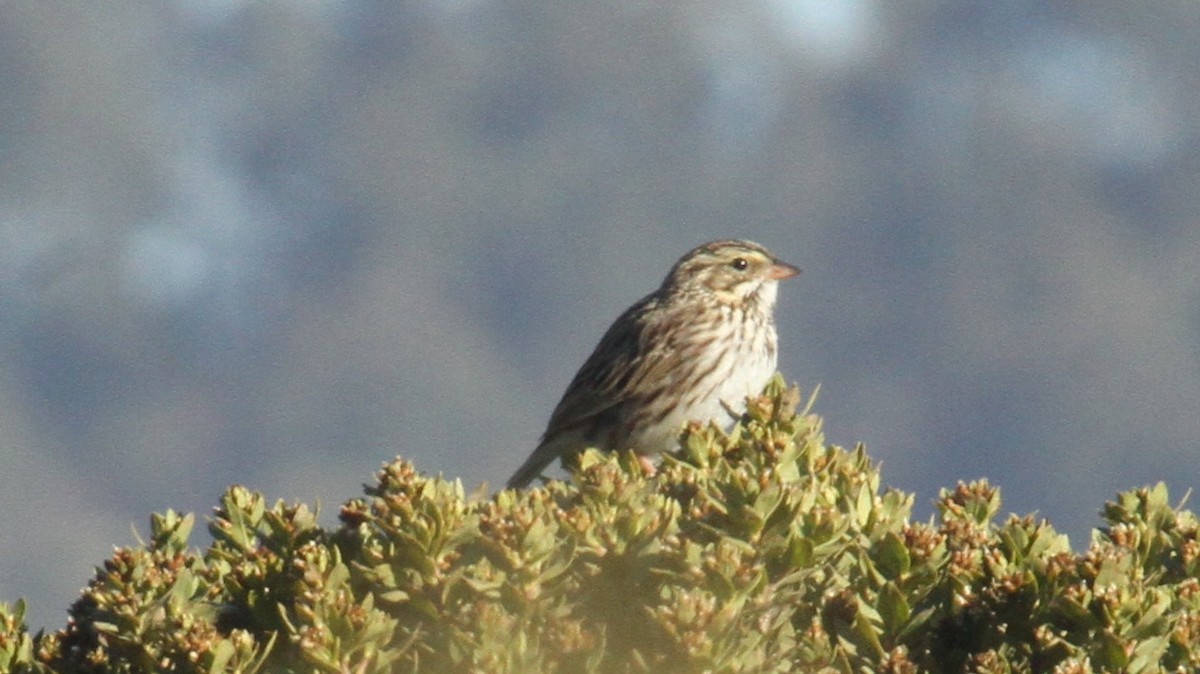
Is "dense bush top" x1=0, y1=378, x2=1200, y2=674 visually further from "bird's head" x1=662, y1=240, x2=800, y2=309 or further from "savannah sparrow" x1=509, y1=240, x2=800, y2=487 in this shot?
"bird's head" x1=662, y1=240, x2=800, y2=309

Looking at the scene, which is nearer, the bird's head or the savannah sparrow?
the savannah sparrow

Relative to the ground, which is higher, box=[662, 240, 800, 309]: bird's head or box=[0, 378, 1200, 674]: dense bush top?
box=[662, 240, 800, 309]: bird's head

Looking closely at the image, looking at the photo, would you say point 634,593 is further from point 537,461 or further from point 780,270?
point 780,270

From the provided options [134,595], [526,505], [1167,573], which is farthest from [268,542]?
[1167,573]

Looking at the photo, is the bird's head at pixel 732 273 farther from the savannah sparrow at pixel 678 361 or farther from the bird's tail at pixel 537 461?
the bird's tail at pixel 537 461

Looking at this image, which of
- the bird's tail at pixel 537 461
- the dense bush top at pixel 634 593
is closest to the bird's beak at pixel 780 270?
the bird's tail at pixel 537 461

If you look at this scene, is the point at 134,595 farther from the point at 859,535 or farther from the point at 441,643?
the point at 859,535

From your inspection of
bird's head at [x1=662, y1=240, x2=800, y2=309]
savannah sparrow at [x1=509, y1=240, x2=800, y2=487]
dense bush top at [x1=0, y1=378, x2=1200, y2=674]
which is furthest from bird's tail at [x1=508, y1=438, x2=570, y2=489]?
dense bush top at [x1=0, y1=378, x2=1200, y2=674]
